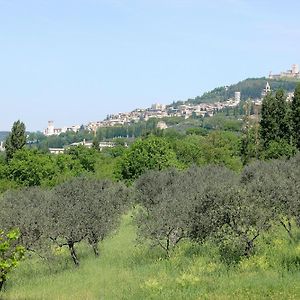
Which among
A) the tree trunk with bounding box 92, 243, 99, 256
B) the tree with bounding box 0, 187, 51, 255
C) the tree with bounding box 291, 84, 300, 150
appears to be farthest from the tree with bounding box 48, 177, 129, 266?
the tree with bounding box 291, 84, 300, 150

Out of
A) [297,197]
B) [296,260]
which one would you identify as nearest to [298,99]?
[297,197]

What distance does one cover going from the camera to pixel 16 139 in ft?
244

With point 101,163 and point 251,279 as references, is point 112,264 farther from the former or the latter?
point 101,163

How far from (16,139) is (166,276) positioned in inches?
2249

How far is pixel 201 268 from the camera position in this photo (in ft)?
73.1

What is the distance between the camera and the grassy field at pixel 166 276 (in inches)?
758

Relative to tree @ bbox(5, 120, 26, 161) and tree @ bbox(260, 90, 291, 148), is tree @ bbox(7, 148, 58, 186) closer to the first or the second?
tree @ bbox(5, 120, 26, 161)

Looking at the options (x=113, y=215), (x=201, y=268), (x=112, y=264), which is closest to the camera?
(x=201, y=268)

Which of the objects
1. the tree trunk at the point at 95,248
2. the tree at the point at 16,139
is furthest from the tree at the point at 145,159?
the tree trunk at the point at 95,248

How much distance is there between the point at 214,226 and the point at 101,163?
60.9 metres

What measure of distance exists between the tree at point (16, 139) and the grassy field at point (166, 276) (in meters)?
47.2

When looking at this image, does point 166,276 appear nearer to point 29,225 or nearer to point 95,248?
point 29,225

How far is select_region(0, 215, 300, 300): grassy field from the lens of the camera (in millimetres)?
19250

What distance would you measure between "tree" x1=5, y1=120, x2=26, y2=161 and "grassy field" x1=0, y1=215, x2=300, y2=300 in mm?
47195
